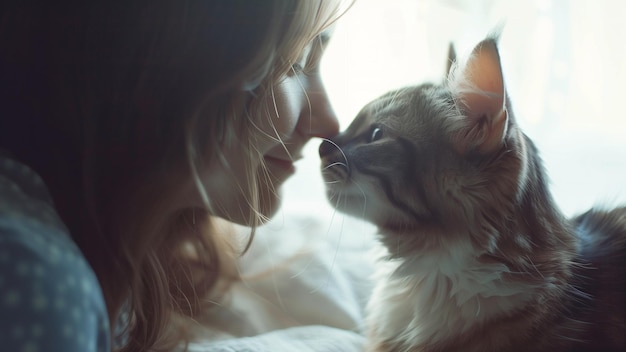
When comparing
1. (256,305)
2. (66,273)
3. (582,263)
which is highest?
(582,263)

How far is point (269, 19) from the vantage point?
734 millimetres

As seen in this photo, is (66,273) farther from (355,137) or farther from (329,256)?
(329,256)

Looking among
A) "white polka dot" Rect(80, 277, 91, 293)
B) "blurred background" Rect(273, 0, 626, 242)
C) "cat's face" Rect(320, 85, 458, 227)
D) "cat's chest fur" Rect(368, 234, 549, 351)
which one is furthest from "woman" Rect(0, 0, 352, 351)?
"blurred background" Rect(273, 0, 626, 242)

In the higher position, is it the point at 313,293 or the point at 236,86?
the point at 236,86

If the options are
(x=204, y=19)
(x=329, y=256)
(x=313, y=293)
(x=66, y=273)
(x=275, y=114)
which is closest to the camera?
(x=66, y=273)

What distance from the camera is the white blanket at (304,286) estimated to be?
1.09m

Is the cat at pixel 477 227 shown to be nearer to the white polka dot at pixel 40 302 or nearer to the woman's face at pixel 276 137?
the woman's face at pixel 276 137

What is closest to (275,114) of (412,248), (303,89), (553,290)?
(303,89)

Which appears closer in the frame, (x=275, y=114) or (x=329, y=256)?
(x=275, y=114)

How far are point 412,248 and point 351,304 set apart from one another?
1.23ft

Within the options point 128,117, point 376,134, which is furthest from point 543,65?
point 128,117

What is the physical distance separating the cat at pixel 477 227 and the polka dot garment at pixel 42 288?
0.41 meters

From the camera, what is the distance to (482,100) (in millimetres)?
799

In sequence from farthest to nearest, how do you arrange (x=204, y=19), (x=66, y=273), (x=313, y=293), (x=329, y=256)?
(x=329, y=256) < (x=313, y=293) < (x=204, y=19) < (x=66, y=273)
